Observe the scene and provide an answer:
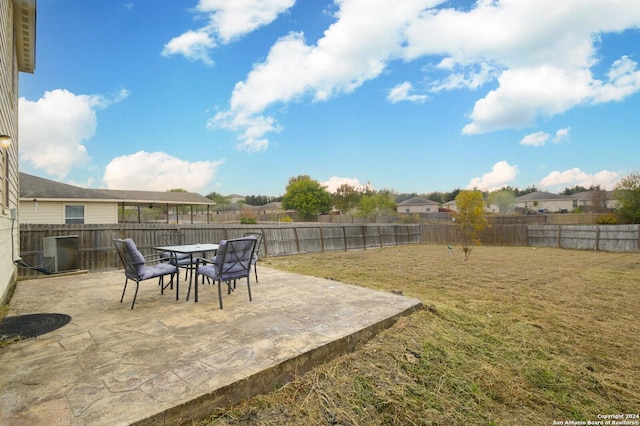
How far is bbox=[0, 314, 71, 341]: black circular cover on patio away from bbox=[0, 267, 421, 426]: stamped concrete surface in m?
0.13

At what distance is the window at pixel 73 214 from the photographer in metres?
13.1

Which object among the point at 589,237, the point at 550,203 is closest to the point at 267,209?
the point at 550,203

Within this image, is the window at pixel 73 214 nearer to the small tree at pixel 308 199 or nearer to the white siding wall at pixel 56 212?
the white siding wall at pixel 56 212

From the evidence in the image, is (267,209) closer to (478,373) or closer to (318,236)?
(318,236)

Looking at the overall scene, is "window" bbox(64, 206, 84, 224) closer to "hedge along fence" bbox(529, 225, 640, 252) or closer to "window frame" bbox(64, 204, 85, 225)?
"window frame" bbox(64, 204, 85, 225)

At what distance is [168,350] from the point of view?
7.68 feet

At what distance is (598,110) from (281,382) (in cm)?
1865

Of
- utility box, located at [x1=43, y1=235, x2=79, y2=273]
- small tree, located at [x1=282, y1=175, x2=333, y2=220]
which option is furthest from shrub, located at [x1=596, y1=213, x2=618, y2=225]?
utility box, located at [x1=43, y1=235, x2=79, y2=273]

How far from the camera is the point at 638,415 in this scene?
2.11 meters

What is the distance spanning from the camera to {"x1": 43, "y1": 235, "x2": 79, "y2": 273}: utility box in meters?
6.12

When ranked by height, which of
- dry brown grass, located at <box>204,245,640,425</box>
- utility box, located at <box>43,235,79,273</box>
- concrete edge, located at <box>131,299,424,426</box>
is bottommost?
dry brown grass, located at <box>204,245,640,425</box>

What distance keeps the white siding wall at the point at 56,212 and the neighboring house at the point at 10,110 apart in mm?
6933

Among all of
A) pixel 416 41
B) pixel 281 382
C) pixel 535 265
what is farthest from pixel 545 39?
pixel 281 382

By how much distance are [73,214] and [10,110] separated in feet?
32.7
